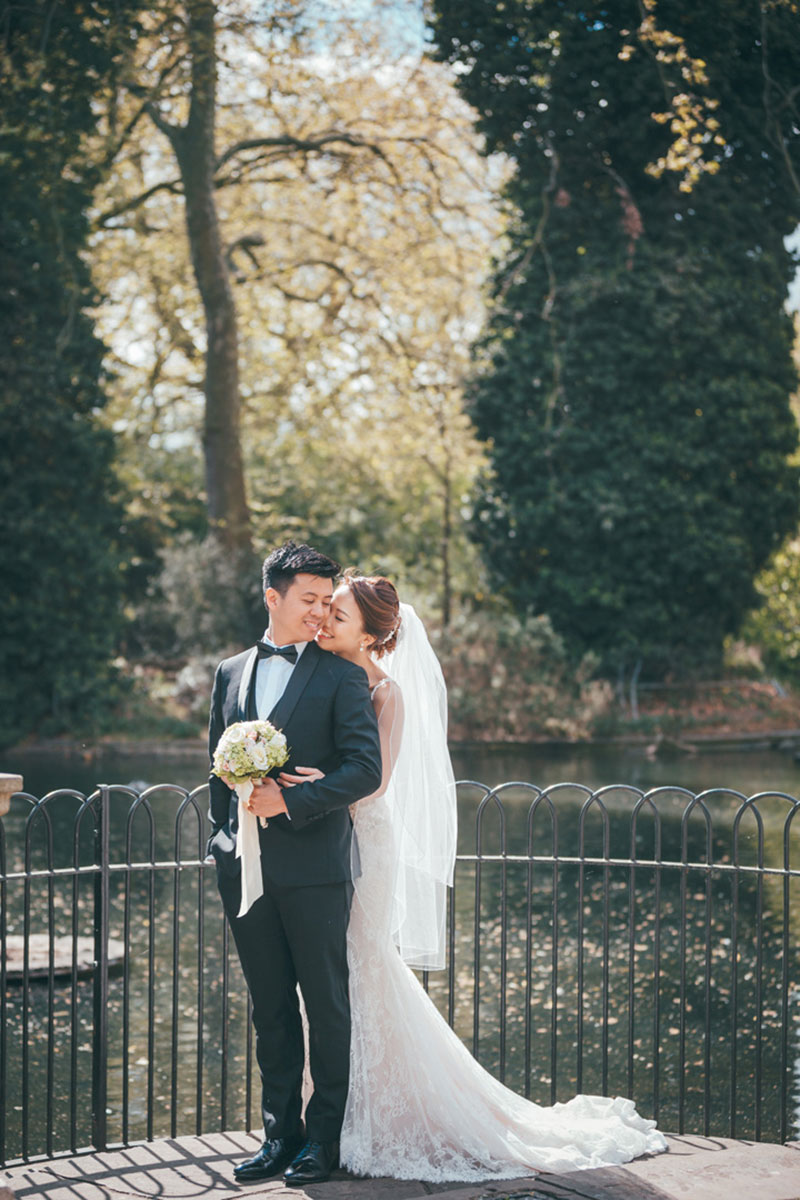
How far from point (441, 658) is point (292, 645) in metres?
14.8

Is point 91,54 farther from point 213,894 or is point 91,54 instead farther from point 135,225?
point 213,894

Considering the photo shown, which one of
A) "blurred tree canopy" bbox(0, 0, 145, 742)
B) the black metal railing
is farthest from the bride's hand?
→ "blurred tree canopy" bbox(0, 0, 145, 742)

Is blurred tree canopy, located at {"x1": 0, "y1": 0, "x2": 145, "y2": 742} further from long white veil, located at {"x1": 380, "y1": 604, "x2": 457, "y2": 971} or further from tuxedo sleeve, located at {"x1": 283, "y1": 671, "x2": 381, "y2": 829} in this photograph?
tuxedo sleeve, located at {"x1": 283, "y1": 671, "x2": 381, "y2": 829}

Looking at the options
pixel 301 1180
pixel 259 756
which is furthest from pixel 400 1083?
pixel 259 756

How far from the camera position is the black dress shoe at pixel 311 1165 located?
395 cm

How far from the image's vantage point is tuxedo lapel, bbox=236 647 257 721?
402 cm

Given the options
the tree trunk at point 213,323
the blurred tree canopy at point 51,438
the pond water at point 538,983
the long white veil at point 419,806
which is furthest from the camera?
the tree trunk at point 213,323

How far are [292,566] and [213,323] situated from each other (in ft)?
56.7

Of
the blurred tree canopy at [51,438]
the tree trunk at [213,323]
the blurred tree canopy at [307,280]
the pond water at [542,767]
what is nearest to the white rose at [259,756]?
the pond water at [542,767]

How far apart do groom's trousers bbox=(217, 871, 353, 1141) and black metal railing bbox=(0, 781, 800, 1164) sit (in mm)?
492

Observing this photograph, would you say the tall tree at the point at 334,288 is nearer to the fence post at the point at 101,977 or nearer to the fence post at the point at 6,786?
the fence post at the point at 101,977

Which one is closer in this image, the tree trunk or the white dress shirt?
the white dress shirt

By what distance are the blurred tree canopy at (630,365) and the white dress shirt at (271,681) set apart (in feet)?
50.9

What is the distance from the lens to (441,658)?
61.5 feet
